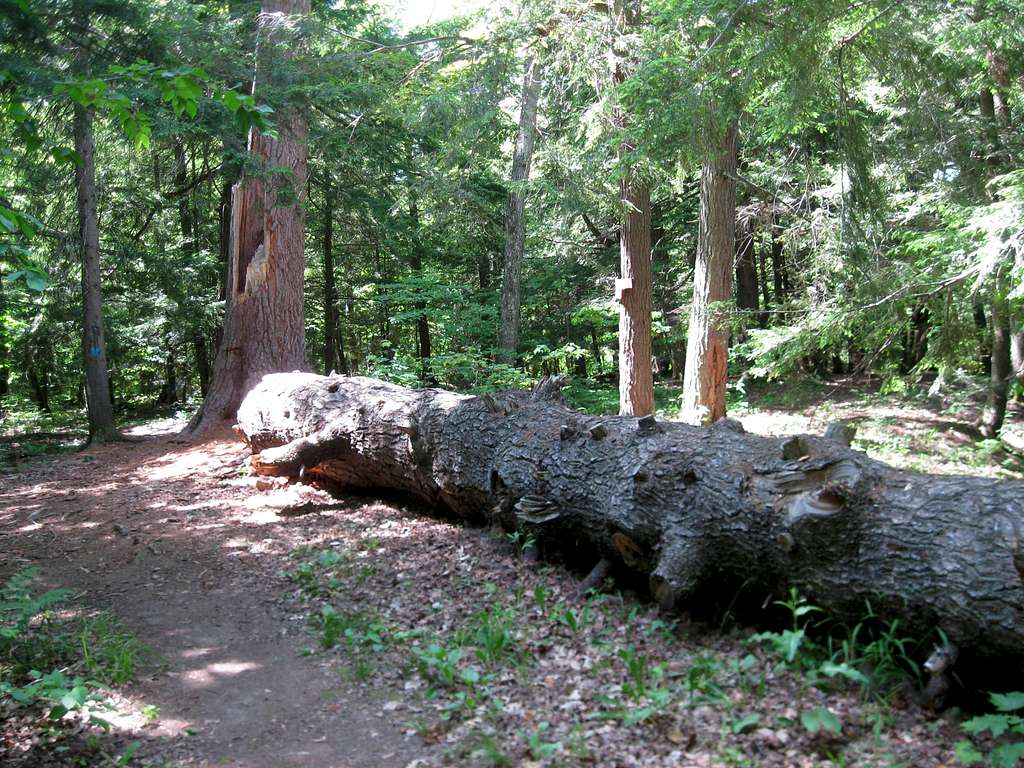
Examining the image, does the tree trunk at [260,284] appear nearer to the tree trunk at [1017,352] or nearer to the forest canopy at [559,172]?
the forest canopy at [559,172]

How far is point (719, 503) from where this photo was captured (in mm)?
4535

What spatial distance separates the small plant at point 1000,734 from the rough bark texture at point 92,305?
1306 centimetres

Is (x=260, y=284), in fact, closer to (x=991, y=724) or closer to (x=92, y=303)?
(x=92, y=303)

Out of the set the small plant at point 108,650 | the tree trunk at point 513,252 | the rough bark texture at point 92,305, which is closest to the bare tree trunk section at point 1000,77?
the tree trunk at point 513,252

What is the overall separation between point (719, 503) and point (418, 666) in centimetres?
216

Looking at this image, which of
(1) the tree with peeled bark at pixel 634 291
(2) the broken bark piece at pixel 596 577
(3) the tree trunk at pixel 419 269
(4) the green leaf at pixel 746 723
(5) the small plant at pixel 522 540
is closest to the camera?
(4) the green leaf at pixel 746 723

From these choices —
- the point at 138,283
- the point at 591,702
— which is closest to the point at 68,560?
the point at 591,702

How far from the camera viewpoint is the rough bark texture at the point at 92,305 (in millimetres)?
12188

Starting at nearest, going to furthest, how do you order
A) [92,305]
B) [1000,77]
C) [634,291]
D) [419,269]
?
[1000,77] < [634,291] < [92,305] < [419,269]

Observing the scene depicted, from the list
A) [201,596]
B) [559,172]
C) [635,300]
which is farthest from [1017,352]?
[201,596]

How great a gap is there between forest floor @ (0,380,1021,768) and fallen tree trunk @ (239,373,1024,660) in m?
0.30

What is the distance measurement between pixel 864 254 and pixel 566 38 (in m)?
5.23

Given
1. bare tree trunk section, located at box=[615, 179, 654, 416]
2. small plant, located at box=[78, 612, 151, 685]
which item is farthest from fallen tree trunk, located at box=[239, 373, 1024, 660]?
bare tree trunk section, located at box=[615, 179, 654, 416]

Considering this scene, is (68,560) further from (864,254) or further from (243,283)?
(864,254)
